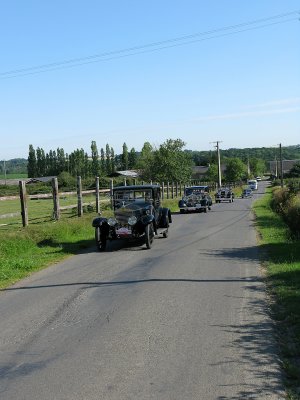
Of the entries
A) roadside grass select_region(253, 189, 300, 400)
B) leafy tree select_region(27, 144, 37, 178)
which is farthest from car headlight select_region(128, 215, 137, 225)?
leafy tree select_region(27, 144, 37, 178)

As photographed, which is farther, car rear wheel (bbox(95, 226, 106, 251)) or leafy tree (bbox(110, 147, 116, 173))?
leafy tree (bbox(110, 147, 116, 173))

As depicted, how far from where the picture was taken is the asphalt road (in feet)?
15.5

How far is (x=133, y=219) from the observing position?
50.0 ft

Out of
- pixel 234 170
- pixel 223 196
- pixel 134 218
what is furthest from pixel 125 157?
pixel 134 218

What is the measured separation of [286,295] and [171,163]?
46.0 meters

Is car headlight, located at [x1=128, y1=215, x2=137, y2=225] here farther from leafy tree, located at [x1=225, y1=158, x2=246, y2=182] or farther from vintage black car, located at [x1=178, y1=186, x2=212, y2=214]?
leafy tree, located at [x1=225, y1=158, x2=246, y2=182]

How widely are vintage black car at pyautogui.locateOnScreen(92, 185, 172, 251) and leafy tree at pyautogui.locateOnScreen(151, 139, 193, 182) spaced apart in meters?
36.5

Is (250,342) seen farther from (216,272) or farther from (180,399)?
(216,272)

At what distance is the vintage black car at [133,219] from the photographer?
1526cm

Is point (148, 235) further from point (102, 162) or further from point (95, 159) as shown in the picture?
point (102, 162)

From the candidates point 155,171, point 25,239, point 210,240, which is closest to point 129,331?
point 25,239

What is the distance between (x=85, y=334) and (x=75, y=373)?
1405 millimetres

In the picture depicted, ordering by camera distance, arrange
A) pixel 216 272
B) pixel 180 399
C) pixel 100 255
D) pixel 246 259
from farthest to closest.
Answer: pixel 100 255 → pixel 246 259 → pixel 216 272 → pixel 180 399

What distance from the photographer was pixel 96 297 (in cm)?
867
